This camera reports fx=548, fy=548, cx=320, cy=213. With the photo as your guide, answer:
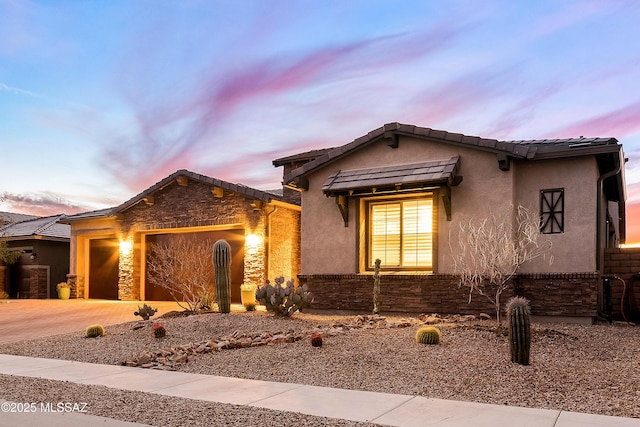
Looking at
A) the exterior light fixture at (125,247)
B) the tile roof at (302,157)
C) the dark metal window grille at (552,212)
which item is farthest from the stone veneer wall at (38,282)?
the dark metal window grille at (552,212)

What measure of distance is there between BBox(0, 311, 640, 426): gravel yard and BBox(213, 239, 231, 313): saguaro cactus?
1480 mm

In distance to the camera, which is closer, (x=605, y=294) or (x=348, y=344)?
(x=348, y=344)

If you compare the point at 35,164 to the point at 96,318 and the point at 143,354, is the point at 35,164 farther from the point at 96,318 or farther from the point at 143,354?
the point at 143,354

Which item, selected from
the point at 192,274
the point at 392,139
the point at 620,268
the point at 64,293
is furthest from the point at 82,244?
the point at 620,268

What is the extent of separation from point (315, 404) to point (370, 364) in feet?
7.48

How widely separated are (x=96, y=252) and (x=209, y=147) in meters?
8.51

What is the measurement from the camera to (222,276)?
1416 centimetres

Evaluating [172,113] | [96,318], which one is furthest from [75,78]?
[96,318]

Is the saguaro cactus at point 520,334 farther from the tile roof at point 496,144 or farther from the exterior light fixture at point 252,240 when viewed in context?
the exterior light fixture at point 252,240

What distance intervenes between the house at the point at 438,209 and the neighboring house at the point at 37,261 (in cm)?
1884

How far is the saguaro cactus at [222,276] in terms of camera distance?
14.0 meters

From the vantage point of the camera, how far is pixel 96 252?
2680cm

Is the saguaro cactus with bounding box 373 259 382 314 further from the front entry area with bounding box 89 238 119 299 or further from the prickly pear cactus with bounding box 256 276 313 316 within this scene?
the front entry area with bounding box 89 238 119 299

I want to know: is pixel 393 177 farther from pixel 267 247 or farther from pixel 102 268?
pixel 102 268
